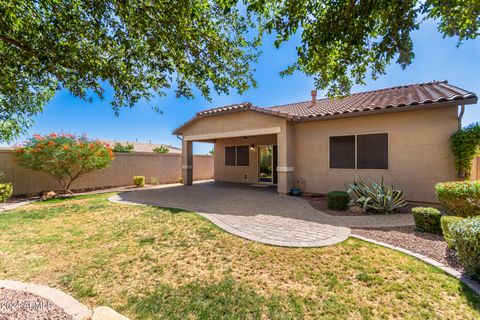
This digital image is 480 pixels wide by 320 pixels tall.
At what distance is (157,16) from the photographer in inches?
160

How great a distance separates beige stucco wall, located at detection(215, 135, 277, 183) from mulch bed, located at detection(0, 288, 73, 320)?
12205 millimetres

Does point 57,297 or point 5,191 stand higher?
point 5,191

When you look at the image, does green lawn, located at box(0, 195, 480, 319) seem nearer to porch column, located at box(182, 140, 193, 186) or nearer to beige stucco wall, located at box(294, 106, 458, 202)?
beige stucco wall, located at box(294, 106, 458, 202)

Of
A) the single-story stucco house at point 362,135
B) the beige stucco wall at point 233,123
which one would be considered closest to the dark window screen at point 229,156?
the single-story stucco house at point 362,135

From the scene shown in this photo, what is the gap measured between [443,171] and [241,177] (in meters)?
10.7

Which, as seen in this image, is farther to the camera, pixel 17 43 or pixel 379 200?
pixel 379 200

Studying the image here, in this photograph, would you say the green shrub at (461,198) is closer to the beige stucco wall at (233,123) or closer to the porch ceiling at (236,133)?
Answer: the beige stucco wall at (233,123)

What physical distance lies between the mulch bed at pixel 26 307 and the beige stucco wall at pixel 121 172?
10.4 meters

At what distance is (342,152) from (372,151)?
115 centimetres

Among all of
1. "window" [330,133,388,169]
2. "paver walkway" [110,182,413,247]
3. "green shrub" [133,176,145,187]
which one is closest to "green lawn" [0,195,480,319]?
"paver walkway" [110,182,413,247]

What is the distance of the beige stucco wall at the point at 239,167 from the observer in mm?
14391

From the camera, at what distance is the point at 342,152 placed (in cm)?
946

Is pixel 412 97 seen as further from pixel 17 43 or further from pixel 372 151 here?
pixel 17 43

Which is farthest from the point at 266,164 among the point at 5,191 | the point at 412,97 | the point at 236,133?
the point at 5,191
